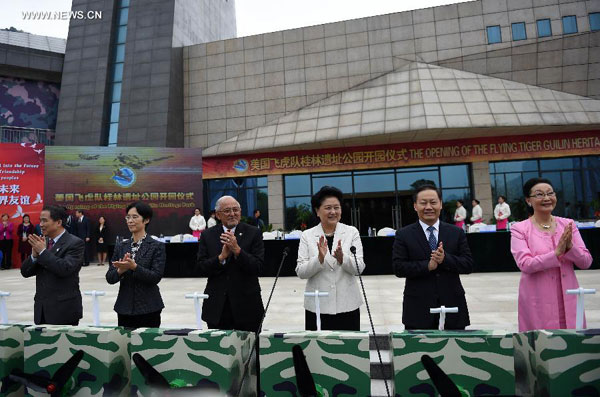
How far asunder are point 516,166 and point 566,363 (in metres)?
15.7

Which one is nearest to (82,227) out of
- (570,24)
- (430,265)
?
(430,265)

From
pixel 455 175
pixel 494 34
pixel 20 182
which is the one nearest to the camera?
pixel 20 182

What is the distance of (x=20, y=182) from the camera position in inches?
521

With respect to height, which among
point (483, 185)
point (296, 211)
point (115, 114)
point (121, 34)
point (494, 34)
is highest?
point (121, 34)

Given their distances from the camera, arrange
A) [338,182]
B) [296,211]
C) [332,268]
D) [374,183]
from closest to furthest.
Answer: [332,268] < [374,183] < [338,182] < [296,211]

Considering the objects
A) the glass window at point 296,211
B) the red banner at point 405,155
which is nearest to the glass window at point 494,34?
the red banner at point 405,155

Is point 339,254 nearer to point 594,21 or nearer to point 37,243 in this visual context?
point 37,243

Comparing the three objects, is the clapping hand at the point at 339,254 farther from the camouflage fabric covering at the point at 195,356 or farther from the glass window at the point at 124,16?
the glass window at the point at 124,16

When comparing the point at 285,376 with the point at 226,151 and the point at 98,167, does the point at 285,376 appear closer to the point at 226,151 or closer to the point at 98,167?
the point at 98,167

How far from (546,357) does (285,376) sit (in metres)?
0.93

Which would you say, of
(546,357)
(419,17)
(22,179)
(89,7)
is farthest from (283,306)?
(89,7)

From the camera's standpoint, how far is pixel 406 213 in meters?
15.4

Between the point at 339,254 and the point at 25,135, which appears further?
the point at 25,135

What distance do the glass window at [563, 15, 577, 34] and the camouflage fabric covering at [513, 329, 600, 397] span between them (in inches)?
714
